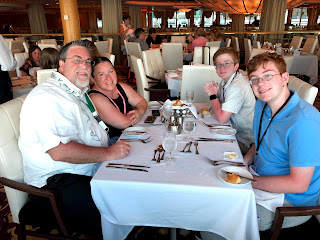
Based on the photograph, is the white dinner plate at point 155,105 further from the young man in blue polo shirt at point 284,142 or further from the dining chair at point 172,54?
the dining chair at point 172,54

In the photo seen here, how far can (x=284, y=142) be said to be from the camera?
139 centimetres

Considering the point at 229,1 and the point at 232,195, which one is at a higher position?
the point at 229,1

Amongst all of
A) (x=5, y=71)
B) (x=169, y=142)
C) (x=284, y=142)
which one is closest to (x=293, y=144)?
(x=284, y=142)

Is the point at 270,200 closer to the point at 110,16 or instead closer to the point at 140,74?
the point at 140,74

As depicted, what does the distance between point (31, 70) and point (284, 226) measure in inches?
152

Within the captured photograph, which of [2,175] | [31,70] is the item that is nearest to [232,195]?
[2,175]

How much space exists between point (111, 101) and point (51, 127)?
2.61ft

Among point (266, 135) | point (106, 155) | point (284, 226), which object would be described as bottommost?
point (284, 226)

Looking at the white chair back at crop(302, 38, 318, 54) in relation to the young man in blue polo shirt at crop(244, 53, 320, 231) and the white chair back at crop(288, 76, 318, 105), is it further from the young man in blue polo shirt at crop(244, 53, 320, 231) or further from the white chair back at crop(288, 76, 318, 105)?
the young man in blue polo shirt at crop(244, 53, 320, 231)

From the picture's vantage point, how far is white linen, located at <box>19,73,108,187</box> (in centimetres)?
149

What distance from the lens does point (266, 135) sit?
1538 mm

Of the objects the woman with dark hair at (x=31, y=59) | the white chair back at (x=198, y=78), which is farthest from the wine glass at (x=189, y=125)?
the woman with dark hair at (x=31, y=59)

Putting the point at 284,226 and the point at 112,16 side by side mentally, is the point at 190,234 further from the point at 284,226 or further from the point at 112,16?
the point at 112,16

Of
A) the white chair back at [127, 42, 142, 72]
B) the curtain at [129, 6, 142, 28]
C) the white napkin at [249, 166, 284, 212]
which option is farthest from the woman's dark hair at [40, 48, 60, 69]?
the curtain at [129, 6, 142, 28]
